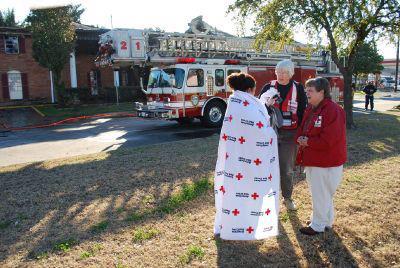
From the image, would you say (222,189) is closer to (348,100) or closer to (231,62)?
(348,100)

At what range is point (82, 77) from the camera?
1053 inches

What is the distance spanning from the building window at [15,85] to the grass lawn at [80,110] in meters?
2.66

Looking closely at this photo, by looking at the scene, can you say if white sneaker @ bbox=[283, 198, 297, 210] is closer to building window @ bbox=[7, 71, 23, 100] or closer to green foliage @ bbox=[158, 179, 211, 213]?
green foliage @ bbox=[158, 179, 211, 213]

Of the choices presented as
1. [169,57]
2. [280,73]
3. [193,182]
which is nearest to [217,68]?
[169,57]

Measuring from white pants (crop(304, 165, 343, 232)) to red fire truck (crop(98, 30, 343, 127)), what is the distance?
9.20m

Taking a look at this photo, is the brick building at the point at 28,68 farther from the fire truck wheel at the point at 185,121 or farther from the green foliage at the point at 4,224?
the green foliage at the point at 4,224

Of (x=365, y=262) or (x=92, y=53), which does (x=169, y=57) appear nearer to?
(x=365, y=262)

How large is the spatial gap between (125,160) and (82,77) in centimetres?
2031

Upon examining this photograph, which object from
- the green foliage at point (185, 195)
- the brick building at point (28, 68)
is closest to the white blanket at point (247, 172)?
the green foliage at point (185, 195)

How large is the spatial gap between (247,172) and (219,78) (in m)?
10.6

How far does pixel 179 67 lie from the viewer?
13.1 meters

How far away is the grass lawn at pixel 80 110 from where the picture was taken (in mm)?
19453

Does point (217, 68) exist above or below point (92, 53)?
below

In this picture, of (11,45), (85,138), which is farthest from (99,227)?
(11,45)
